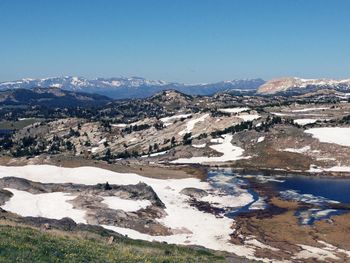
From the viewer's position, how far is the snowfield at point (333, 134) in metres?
151

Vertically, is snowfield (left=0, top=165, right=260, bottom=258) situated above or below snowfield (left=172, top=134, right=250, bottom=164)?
above

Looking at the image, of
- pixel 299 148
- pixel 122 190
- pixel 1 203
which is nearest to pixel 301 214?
pixel 122 190

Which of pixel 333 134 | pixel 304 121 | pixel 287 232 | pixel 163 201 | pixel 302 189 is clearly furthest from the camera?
pixel 304 121

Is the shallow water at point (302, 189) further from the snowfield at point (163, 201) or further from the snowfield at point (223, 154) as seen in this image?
the snowfield at point (223, 154)

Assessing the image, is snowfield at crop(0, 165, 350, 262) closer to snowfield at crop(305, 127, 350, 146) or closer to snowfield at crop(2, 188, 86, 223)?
snowfield at crop(2, 188, 86, 223)

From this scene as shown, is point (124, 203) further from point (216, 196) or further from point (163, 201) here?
point (216, 196)

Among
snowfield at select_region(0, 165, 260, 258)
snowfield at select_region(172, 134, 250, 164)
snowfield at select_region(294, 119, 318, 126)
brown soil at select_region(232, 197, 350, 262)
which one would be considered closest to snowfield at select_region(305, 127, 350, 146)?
snowfield at select_region(294, 119, 318, 126)

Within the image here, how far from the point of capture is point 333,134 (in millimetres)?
158375

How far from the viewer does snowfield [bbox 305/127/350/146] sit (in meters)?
151

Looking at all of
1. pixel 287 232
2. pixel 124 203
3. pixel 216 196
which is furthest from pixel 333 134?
pixel 124 203

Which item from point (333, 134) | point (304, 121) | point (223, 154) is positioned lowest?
point (223, 154)

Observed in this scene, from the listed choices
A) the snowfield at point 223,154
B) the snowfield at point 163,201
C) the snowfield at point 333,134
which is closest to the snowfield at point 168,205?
the snowfield at point 163,201

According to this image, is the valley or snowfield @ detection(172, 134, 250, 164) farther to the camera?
snowfield @ detection(172, 134, 250, 164)

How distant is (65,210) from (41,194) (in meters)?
9.53
